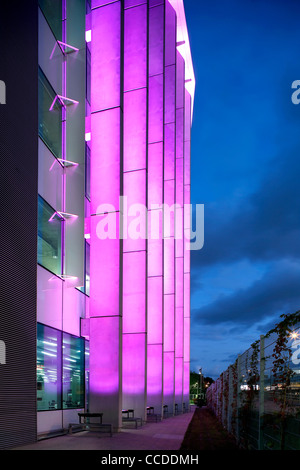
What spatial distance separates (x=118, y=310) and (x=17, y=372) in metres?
5.49

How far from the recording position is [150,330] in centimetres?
2400

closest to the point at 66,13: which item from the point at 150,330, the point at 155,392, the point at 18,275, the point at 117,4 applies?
the point at 117,4

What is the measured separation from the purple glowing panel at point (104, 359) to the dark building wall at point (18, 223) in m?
4.13

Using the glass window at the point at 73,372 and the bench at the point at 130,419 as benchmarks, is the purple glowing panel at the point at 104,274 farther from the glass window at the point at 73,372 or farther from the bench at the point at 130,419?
the bench at the point at 130,419

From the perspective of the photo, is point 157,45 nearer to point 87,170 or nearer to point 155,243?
point 155,243

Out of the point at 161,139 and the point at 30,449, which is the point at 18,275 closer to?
the point at 30,449

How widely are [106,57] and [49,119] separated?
14.5 feet

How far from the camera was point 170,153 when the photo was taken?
30406 millimetres

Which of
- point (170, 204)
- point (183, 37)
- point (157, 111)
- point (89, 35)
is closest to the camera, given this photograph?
point (89, 35)

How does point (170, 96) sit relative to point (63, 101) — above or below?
above

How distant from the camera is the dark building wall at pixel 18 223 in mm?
9805

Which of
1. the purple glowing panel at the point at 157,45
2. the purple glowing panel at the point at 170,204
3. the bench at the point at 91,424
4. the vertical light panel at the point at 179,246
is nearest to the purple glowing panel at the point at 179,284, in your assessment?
the vertical light panel at the point at 179,246

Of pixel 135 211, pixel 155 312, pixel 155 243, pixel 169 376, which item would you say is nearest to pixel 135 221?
pixel 135 211

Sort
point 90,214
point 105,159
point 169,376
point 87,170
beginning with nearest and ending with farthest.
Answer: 1. point 105,159
2. point 90,214
3. point 87,170
4. point 169,376
